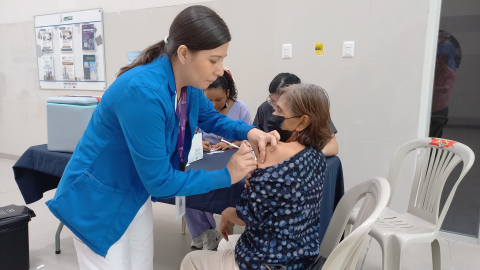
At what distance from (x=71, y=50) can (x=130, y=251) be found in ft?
12.8

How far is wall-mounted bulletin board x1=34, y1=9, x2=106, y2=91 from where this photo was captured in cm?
400

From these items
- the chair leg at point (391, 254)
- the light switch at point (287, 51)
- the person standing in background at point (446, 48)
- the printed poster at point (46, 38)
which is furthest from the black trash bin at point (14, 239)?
the person standing in background at point (446, 48)

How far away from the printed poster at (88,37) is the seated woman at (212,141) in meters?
2.49

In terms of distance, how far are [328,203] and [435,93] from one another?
1565mm

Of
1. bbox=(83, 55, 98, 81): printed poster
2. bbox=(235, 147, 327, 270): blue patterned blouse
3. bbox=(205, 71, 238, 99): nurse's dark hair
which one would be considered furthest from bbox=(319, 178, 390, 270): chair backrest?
bbox=(83, 55, 98, 81): printed poster

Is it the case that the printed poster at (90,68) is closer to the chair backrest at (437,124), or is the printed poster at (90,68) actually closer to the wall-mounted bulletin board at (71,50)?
the wall-mounted bulletin board at (71,50)

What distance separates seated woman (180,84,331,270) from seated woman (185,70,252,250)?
3.61ft

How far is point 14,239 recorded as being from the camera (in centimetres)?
198

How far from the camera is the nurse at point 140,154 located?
0.84 meters

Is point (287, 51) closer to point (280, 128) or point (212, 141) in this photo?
point (212, 141)

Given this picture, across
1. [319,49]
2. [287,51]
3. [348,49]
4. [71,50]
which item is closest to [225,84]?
[287,51]

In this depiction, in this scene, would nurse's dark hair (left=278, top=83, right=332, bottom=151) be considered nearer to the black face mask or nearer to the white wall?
the black face mask

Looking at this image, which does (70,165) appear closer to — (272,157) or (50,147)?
(272,157)

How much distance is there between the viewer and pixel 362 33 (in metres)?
2.60
